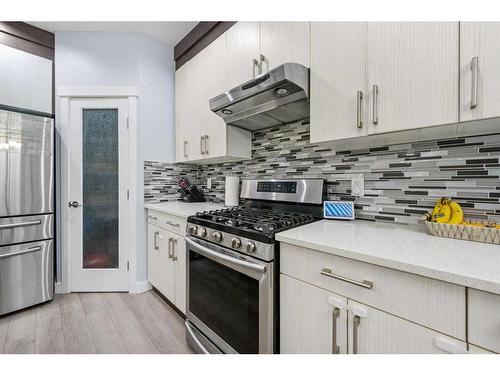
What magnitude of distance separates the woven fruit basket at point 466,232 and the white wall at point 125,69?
2.39m

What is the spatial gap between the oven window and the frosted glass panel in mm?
1352

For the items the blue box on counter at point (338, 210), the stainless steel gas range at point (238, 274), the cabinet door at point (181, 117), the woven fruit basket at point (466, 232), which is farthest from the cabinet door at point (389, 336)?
the cabinet door at point (181, 117)

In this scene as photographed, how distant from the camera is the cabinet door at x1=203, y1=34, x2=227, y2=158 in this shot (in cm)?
192

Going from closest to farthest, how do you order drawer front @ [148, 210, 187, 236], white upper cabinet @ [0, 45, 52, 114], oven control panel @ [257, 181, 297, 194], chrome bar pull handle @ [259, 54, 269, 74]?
chrome bar pull handle @ [259, 54, 269, 74] → oven control panel @ [257, 181, 297, 194] → drawer front @ [148, 210, 187, 236] → white upper cabinet @ [0, 45, 52, 114]

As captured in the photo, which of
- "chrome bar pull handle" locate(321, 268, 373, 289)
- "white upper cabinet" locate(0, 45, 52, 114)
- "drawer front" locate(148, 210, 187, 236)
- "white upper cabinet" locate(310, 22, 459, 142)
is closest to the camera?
"chrome bar pull handle" locate(321, 268, 373, 289)

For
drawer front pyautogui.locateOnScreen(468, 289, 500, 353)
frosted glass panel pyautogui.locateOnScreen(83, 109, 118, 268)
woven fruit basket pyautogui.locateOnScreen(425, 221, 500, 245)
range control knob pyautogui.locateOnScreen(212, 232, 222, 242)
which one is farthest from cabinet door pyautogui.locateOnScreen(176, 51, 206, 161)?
drawer front pyautogui.locateOnScreen(468, 289, 500, 353)

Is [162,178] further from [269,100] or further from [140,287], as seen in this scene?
[269,100]

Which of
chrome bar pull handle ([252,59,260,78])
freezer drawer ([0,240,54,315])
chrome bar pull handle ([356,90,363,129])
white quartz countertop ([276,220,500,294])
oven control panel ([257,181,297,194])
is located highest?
chrome bar pull handle ([252,59,260,78])

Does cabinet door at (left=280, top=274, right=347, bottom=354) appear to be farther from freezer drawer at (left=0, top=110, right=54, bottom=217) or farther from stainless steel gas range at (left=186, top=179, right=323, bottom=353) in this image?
freezer drawer at (left=0, top=110, right=54, bottom=217)

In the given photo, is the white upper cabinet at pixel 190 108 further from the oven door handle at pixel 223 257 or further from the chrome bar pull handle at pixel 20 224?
the chrome bar pull handle at pixel 20 224

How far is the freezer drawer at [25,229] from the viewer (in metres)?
1.90

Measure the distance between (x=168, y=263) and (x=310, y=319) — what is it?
141 centimetres

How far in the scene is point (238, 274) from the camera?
3.96 feet
